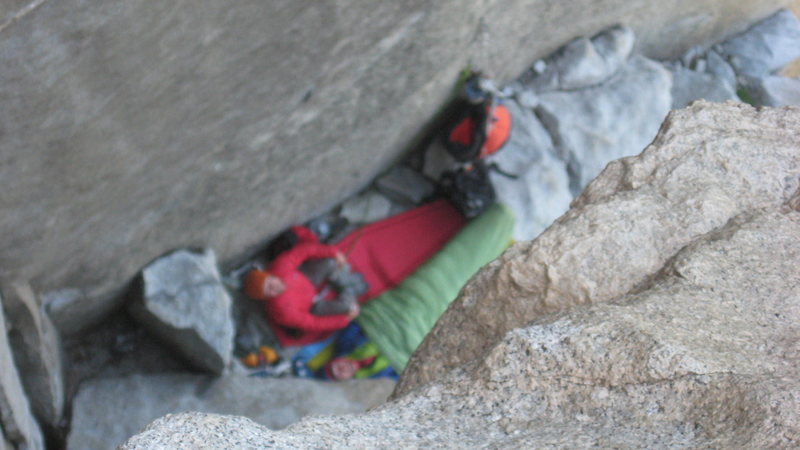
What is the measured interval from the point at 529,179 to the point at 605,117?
710 mm

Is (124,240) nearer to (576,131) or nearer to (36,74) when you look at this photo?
(36,74)

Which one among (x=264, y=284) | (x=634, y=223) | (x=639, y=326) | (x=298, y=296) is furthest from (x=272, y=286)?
(x=639, y=326)

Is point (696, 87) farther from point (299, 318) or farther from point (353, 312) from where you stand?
point (299, 318)

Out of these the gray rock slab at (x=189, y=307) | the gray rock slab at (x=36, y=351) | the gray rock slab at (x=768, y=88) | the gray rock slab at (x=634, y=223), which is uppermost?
the gray rock slab at (x=634, y=223)

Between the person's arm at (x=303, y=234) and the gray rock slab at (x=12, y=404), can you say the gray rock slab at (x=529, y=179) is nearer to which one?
the person's arm at (x=303, y=234)

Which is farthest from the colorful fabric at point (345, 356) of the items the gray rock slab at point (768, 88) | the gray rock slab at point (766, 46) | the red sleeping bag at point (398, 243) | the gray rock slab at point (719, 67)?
the gray rock slab at point (766, 46)

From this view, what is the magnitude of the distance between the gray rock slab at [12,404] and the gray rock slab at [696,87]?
4.11 metres

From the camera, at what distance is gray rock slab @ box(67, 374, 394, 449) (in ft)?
12.5

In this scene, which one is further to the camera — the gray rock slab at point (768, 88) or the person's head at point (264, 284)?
the gray rock slab at point (768, 88)

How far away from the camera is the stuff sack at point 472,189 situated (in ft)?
16.1

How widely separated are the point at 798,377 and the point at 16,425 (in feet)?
7.73

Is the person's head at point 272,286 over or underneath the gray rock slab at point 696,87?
over

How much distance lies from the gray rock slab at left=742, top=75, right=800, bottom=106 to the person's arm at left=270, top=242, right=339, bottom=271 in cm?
279

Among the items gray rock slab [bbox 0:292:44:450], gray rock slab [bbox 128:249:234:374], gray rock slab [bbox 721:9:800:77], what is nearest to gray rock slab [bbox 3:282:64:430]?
gray rock slab [bbox 0:292:44:450]
